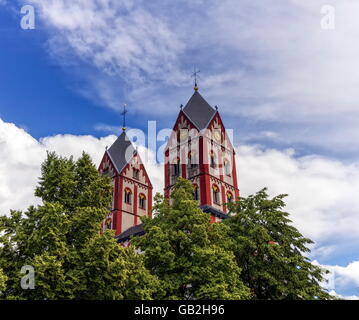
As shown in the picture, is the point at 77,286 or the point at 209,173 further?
the point at 209,173

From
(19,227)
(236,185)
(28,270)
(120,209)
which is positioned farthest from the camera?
(120,209)

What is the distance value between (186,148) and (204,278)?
88.2ft

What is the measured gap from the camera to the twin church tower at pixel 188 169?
39219 mm

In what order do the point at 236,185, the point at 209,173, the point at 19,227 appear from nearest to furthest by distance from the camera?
the point at 19,227, the point at 209,173, the point at 236,185

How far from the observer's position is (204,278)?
16.8m

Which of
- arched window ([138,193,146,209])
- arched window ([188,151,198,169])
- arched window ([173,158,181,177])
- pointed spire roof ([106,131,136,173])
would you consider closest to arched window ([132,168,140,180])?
pointed spire roof ([106,131,136,173])

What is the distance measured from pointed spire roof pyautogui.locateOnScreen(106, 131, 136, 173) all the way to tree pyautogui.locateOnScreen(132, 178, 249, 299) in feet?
102

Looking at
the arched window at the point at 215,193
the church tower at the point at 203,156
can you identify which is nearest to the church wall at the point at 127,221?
the church tower at the point at 203,156

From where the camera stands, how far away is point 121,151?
52.7 metres
